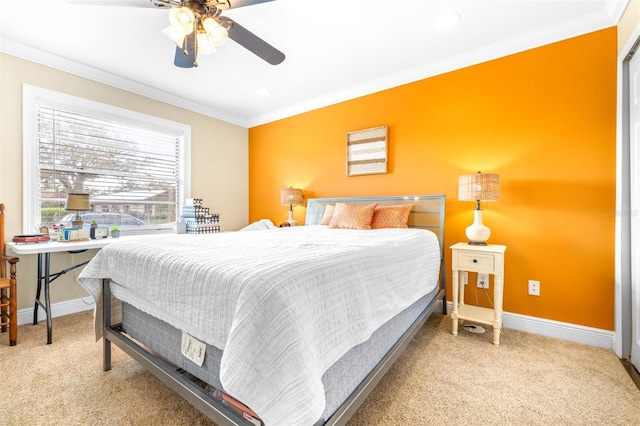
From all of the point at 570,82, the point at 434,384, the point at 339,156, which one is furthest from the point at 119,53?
the point at 570,82

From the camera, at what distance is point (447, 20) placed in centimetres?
221

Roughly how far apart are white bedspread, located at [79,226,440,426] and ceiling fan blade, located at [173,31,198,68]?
124 cm

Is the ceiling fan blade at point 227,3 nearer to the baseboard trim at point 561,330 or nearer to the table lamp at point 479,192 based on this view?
the table lamp at point 479,192

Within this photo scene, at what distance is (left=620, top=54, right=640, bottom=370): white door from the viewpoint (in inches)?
70.5

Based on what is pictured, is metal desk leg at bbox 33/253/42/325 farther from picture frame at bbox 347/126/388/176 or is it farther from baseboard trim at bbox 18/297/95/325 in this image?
picture frame at bbox 347/126/388/176

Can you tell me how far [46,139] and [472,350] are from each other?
4289 mm

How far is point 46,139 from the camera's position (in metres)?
2.76

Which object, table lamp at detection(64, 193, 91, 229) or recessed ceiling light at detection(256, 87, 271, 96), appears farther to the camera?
recessed ceiling light at detection(256, 87, 271, 96)

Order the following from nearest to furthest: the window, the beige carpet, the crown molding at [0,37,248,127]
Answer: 1. the beige carpet
2. the crown molding at [0,37,248,127]
3. the window

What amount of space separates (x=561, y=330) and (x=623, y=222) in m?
0.96

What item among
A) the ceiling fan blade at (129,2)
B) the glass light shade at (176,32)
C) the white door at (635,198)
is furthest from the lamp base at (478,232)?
the ceiling fan blade at (129,2)

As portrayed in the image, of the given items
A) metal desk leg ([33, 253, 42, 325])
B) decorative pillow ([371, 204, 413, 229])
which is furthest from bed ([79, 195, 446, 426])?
metal desk leg ([33, 253, 42, 325])

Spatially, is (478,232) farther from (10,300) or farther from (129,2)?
(10,300)

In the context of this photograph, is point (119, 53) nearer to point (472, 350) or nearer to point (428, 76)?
point (428, 76)
